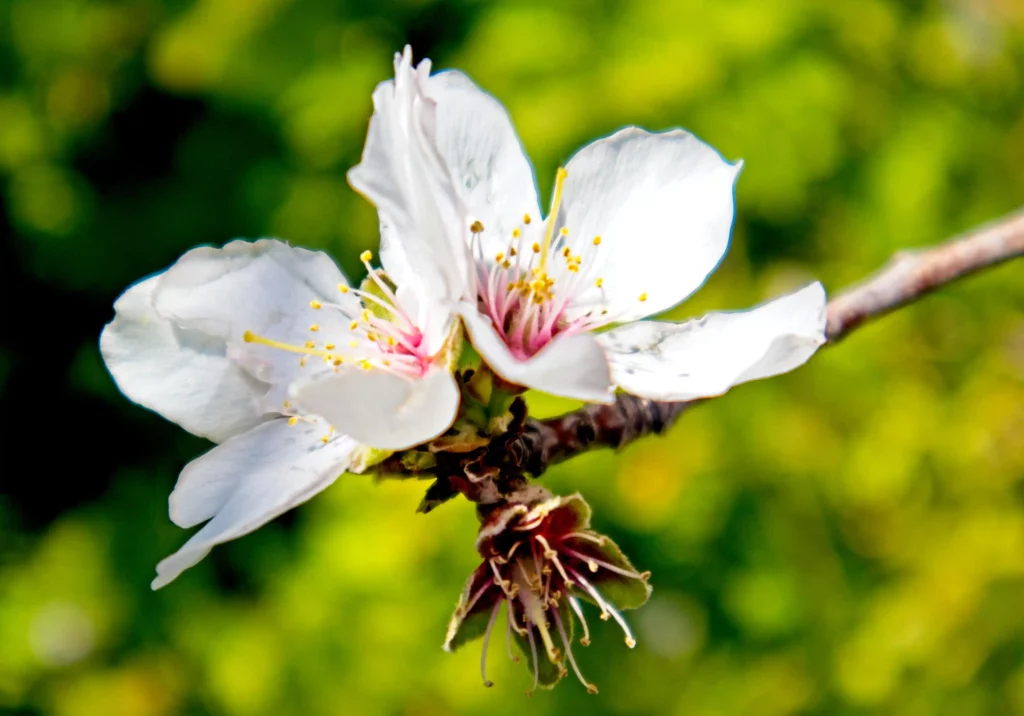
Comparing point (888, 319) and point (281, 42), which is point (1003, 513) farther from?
point (281, 42)

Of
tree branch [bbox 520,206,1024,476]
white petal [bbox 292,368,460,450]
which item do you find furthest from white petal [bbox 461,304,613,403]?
tree branch [bbox 520,206,1024,476]

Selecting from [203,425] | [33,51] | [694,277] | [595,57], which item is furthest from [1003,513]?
[33,51]

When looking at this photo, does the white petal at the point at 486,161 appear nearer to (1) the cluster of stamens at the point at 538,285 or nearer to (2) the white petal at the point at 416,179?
(1) the cluster of stamens at the point at 538,285

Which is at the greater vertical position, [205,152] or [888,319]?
[205,152]

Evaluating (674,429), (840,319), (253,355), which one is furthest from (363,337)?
(674,429)

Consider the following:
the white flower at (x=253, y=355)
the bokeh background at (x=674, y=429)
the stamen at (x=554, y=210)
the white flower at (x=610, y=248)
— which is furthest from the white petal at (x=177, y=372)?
the bokeh background at (x=674, y=429)
